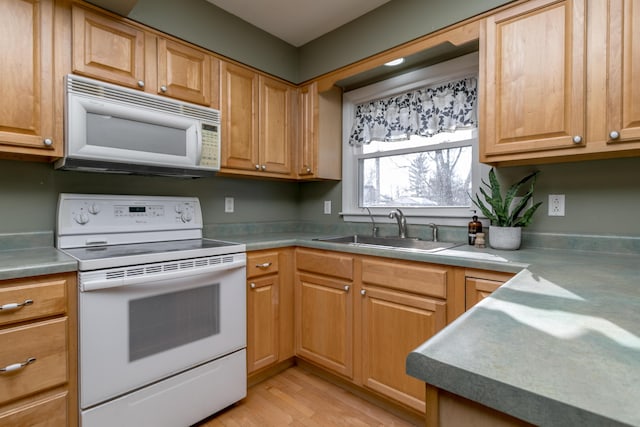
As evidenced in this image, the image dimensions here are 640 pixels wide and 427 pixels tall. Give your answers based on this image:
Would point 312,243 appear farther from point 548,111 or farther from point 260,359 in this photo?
point 548,111

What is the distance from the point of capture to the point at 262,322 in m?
2.11

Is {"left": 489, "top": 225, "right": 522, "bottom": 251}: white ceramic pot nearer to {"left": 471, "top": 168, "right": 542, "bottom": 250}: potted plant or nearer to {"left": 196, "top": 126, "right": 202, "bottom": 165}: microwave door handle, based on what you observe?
{"left": 471, "top": 168, "right": 542, "bottom": 250}: potted plant

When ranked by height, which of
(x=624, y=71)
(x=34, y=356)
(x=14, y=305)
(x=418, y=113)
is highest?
(x=418, y=113)

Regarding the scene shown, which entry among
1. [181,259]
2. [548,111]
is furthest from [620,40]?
[181,259]

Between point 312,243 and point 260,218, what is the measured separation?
0.79 metres

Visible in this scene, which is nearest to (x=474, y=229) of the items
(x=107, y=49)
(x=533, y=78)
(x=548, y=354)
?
(x=533, y=78)

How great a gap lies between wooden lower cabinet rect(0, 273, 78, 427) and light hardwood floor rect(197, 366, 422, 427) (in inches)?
28.0

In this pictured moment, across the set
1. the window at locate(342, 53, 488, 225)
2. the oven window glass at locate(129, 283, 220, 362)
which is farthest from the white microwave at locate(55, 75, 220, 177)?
the window at locate(342, 53, 488, 225)

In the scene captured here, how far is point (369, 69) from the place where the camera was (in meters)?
2.27

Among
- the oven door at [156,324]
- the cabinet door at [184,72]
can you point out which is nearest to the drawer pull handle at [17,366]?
the oven door at [156,324]

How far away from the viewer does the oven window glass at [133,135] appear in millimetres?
1629

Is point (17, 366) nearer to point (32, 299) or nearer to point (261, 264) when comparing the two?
point (32, 299)

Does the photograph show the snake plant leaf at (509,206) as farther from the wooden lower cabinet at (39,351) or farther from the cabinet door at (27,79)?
the cabinet door at (27,79)

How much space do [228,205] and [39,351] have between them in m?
1.46
